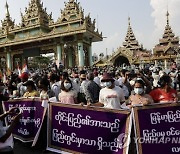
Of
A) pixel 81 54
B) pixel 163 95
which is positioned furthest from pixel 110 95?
pixel 81 54

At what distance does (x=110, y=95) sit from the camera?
5.01 m

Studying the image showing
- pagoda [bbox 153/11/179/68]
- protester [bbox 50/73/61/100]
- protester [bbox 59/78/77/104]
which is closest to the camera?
protester [bbox 59/78/77/104]

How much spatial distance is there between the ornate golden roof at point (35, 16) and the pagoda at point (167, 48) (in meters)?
17.6

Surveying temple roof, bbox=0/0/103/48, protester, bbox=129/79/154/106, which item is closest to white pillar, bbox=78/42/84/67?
temple roof, bbox=0/0/103/48

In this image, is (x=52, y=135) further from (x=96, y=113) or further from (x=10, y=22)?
(x=10, y=22)

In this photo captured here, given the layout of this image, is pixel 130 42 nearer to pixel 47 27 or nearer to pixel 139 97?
pixel 47 27

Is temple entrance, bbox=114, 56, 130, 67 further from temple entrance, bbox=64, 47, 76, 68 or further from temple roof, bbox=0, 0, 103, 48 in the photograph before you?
temple entrance, bbox=64, 47, 76, 68

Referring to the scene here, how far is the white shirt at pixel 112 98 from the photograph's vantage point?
5.01 meters

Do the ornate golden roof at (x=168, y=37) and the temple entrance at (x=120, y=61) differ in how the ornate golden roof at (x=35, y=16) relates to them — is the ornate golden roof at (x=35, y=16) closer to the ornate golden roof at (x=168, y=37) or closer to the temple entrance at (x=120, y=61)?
the temple entrance at (x=120, y=61)

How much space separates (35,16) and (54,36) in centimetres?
590

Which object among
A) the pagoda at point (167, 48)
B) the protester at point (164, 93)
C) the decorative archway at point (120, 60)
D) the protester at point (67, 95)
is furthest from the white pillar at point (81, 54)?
the protester at point (164, 93)

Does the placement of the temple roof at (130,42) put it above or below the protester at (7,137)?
above

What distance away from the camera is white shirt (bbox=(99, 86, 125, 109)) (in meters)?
5.01

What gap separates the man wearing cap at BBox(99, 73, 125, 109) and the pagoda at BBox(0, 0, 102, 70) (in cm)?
2320
